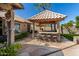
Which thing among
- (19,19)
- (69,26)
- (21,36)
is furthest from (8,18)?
(69,26)

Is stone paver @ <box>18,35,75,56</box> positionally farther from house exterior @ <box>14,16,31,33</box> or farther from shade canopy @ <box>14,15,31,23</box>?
shade canopy @ <box>14,15,31,23</box>

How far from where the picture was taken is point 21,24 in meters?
6.41

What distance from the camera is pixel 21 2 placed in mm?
6117

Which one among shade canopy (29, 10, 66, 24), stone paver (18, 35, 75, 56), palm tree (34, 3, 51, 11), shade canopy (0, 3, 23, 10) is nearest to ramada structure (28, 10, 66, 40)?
shade canopy (29, 10, 66, 24)

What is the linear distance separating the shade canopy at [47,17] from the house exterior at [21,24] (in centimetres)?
17

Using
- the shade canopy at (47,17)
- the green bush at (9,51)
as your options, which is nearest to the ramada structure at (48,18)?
the shade canopy at (47,17)

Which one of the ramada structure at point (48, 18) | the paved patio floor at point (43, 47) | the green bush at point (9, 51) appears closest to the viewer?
the green bush at point (9, 51)

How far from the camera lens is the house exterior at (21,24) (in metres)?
6.33

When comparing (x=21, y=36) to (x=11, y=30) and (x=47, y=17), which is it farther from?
(x=47, y=17)

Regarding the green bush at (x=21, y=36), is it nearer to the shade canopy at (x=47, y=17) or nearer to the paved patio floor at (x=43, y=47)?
the paved patio floor at (x=43, y=47)

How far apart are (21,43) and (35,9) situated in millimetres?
958

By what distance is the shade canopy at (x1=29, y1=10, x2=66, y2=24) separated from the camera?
21.0ft

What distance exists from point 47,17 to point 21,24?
2.39 feet

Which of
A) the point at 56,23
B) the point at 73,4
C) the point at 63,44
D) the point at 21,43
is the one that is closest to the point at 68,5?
the point at 73,4
